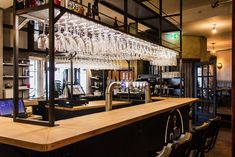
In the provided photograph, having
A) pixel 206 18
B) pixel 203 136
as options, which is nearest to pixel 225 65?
pixel 206 18

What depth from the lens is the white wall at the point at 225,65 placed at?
46.8 ft

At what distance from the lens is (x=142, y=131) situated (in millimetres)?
3072

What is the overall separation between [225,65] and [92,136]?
14.4 meters

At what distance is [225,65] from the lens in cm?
1445

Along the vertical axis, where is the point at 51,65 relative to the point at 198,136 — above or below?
above

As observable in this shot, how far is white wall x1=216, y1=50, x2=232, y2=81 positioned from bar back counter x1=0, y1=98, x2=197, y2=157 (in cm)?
1179

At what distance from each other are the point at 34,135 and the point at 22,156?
24 cm

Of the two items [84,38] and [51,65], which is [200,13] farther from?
[51,65]

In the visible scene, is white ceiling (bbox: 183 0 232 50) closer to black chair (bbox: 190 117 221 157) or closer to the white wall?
black chair (bbox: 190 117 221 157)

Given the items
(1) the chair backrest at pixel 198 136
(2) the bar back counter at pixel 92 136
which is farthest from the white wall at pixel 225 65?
(1) the chair backrest at pixel 198 136

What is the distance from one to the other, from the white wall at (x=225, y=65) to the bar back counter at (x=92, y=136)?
1179 cm

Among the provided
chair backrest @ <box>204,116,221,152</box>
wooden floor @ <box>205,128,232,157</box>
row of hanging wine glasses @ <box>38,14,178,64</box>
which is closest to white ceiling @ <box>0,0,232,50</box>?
row of hanging wine glasses @ <box>38,14,178,64</box>

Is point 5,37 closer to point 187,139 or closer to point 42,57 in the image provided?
point 42,57

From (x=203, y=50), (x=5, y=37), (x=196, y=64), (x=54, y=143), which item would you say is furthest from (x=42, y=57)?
(x=54, y=143)
